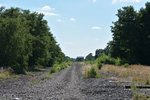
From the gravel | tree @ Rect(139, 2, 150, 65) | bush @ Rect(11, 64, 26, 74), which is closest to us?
the gravel

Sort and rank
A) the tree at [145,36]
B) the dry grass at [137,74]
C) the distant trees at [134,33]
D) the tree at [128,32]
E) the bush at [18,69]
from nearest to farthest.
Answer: the dry grass at [137,74] → the bush at [18,69] → the tree at [145,36] → the distant trees at [134,33] → the tree at [128,32]

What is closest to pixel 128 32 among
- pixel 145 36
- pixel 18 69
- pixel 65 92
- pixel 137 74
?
pixel 145 36

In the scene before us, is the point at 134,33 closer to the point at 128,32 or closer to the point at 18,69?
the point at 128,32

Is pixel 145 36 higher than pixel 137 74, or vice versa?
pixel 145 36

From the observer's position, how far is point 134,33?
106 meters

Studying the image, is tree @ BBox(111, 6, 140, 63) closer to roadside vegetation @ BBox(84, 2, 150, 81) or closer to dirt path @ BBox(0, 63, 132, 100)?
roadside vegetation @ BBox(84, 2, 150, 81)

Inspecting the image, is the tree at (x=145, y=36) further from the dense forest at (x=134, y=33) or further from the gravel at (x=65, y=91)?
the gravel at (x=65, y=91)

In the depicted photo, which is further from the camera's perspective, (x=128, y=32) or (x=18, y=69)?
(x=128, y=32)

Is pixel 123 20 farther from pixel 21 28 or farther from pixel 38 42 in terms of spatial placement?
pixel 21 28

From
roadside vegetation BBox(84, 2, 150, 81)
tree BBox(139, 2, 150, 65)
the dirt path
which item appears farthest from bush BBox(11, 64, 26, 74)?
the dirt path

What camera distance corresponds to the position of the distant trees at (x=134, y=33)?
104m

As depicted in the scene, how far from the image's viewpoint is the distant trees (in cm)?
10356

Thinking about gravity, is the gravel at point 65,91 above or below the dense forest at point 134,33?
below

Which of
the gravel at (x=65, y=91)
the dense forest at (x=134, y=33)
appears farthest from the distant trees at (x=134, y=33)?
the gravel at (x=65, y=91)
